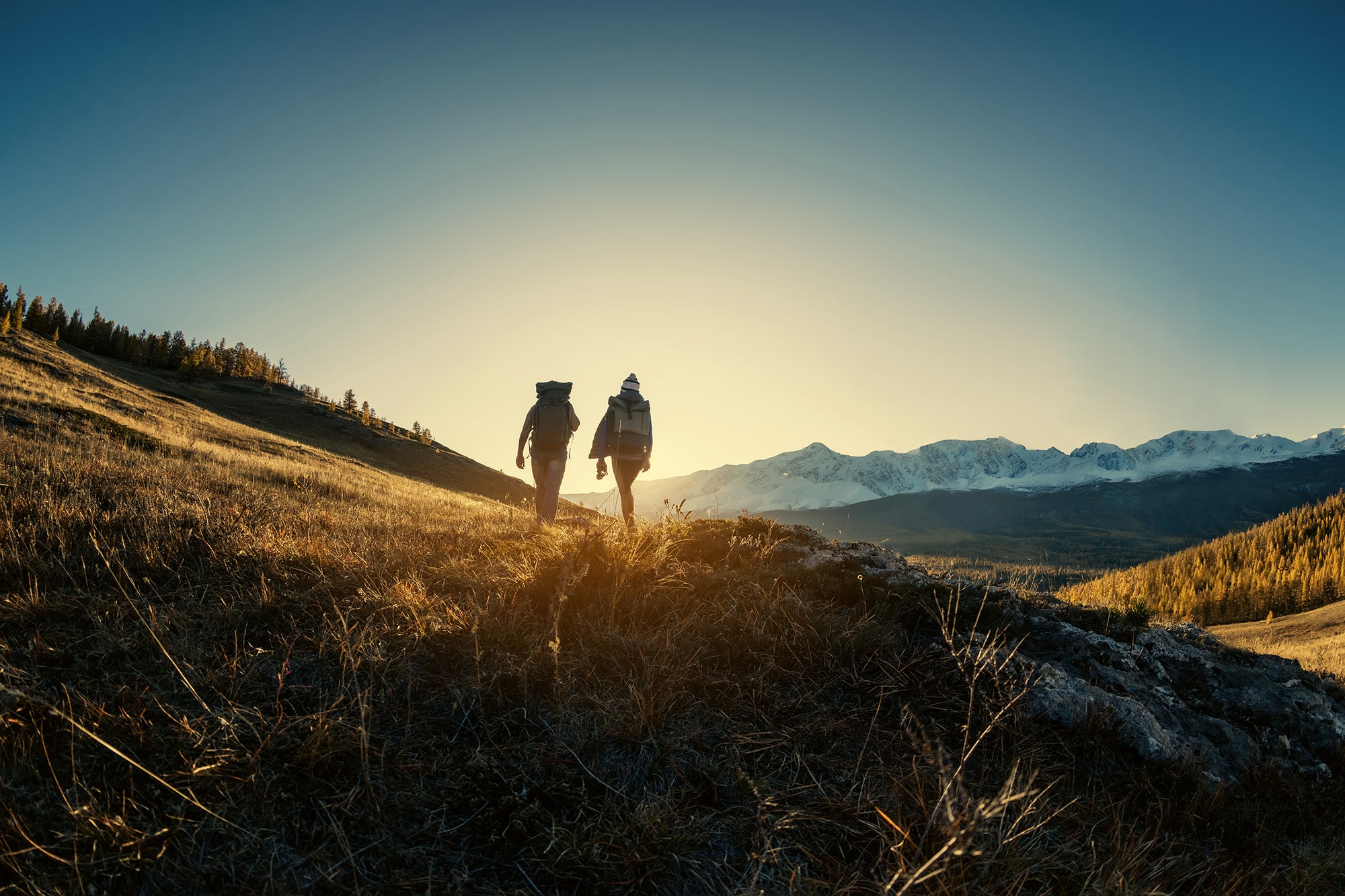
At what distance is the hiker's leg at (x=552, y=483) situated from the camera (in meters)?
10.7

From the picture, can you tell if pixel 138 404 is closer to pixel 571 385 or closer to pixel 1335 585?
pixel 571 385

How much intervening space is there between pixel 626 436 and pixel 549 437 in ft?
5.53

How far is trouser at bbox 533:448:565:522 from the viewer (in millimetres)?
10664

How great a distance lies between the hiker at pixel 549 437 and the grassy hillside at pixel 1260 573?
17.0 m

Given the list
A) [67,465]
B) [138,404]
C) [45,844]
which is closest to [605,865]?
[45,844]

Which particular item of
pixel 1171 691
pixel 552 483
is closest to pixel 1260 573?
pixel 1171 691

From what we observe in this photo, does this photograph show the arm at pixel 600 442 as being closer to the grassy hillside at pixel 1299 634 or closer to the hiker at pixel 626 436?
the hiker at pixel 626 436

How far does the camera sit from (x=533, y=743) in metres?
2.66

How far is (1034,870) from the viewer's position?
6.62 ft

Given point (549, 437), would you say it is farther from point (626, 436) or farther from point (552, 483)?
point (626, 436)

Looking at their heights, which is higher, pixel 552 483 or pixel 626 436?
pixel 626 436

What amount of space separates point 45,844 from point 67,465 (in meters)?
7.13

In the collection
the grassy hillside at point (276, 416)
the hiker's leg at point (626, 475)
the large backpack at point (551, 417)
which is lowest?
the grassy hillside at point (276, 416)

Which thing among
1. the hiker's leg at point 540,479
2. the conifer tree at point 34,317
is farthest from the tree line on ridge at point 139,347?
the hiker's leg at point 540,479
